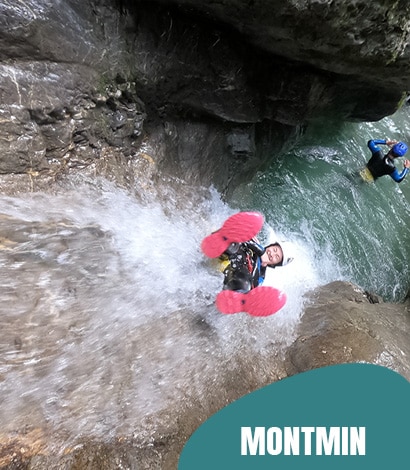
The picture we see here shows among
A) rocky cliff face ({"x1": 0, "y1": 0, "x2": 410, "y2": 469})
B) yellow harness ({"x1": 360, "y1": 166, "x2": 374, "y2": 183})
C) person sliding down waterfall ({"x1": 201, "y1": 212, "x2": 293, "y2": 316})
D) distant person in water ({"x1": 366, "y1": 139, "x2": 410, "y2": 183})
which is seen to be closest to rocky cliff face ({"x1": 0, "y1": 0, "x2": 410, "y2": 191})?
rocky cliff face ({"x1": 0, "y1": 0, "x2": 410, "y2": 469})

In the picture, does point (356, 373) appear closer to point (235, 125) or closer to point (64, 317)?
point (64, 317)

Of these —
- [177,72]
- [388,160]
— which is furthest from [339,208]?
[177,72]

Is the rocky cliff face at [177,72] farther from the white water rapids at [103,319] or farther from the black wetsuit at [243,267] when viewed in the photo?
the black wetsuit at [243,267]

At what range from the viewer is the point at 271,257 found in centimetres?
439

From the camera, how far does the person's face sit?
438 centimetres

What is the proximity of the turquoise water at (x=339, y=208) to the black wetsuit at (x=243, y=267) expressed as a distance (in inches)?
75.6

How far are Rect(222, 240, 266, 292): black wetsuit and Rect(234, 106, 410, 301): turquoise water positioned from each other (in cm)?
192

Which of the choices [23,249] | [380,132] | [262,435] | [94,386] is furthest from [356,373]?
[380,132]

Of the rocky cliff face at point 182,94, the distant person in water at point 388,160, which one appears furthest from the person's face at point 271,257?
the distant person in water at point 388,160

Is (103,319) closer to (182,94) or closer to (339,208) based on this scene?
(182,94)

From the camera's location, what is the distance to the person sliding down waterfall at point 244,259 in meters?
3.72

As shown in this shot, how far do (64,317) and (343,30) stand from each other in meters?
3.65

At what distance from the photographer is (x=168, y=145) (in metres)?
4.66

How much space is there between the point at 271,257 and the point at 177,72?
246 centimetres
